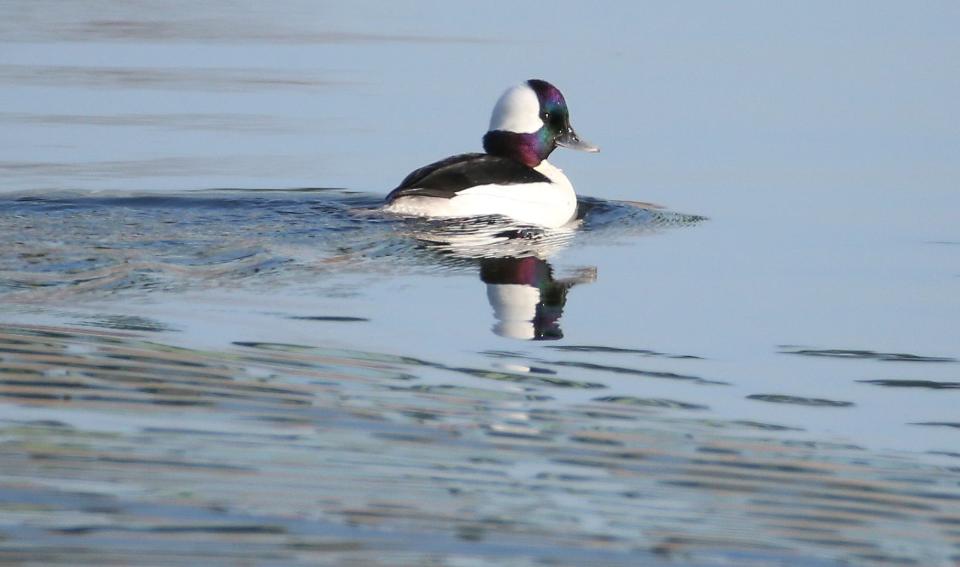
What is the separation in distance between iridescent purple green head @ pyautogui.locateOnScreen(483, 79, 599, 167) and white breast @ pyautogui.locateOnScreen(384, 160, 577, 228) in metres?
0.84

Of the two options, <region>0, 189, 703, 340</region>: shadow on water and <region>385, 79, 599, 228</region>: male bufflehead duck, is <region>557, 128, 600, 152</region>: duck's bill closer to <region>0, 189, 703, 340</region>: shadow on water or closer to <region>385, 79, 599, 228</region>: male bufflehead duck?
<region>385, 79, 599, 228</region>: male bufflehead duck

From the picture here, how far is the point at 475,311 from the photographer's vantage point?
6.60 metres

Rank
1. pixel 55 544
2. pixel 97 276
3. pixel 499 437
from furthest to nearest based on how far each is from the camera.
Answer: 1. pixel 97 276
2. pixel 499 437
3. pixel 55 544

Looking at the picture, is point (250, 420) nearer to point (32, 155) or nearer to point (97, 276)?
point (97, 276)

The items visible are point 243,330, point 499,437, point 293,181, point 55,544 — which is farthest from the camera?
point 293,181

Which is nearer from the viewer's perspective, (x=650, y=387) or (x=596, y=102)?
(x=650, y=387)

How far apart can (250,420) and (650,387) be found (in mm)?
1489

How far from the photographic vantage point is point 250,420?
4.43 metres

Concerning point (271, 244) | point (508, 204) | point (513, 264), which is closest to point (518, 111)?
point (508, 204)

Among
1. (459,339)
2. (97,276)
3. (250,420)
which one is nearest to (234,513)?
(250,420)

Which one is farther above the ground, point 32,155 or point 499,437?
point 32,155

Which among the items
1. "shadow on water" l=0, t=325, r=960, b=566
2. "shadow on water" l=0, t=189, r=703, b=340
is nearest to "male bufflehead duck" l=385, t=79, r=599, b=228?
"shadow on water" l=0, t=189, r=703, b=340

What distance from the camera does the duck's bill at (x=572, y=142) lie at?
10.4 metres


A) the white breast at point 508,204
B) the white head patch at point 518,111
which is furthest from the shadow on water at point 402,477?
the white head patch at point 518,111
